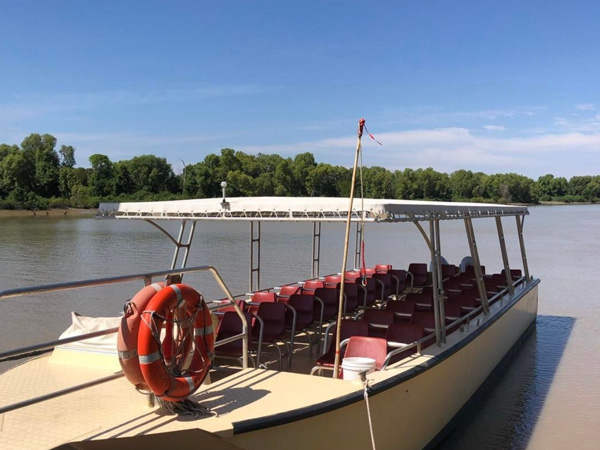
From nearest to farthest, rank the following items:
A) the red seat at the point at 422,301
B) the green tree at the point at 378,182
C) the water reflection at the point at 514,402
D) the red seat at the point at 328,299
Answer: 1. the water reflection at the point at 514,402
2. the red seat at the point at 422,301
3. the red seat at the point at 328,299
4. the green tree at the point at 378,182

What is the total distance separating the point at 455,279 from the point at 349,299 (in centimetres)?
306

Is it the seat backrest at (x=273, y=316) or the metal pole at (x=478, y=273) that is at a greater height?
the metal pole at (x=478, y=273)

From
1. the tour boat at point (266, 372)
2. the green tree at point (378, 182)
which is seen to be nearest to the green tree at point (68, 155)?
the green tree at point (378, 182)

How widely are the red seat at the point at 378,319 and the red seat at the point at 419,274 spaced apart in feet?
17.3

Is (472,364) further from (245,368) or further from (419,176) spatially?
(419,176)

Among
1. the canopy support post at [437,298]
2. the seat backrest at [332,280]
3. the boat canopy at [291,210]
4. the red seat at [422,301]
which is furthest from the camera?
the seat backrest at [332,280]

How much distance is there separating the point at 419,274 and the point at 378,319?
219 inches

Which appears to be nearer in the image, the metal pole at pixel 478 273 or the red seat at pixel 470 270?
the metal pole at pixel 478 273

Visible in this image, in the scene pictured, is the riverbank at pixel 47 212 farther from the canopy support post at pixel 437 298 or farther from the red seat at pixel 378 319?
the canopy support post at pixel 437 298

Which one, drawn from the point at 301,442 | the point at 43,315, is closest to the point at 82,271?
the point at 43,315

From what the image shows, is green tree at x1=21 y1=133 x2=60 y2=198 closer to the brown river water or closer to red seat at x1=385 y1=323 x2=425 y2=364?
the brown river water

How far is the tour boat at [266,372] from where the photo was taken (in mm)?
3861

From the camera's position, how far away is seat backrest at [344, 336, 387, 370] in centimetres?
572

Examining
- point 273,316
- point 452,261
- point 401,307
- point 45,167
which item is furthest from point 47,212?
point 401,307
